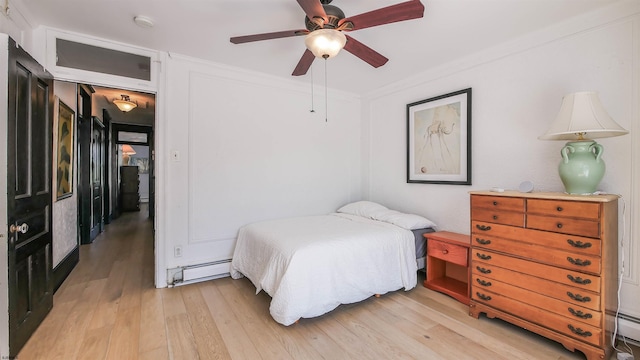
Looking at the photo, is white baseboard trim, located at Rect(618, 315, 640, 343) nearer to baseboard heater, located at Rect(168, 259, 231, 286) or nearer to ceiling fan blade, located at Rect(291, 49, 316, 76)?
ceiling fan blade, located at Rect(291, 49, 316, 76)

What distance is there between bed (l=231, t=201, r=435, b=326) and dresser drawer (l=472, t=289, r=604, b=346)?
739 mm

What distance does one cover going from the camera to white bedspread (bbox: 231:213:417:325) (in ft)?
7.03

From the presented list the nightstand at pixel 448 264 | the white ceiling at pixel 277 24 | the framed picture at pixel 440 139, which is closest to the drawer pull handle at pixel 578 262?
the nightstand at pixel 448 264

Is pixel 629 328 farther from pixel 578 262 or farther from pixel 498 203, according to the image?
pixel 498 203

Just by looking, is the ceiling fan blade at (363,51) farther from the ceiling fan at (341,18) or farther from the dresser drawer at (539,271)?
the dresser drawer at (539,271)

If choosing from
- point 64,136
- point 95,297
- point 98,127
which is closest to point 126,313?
point 95,297

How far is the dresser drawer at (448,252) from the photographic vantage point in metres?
2.60

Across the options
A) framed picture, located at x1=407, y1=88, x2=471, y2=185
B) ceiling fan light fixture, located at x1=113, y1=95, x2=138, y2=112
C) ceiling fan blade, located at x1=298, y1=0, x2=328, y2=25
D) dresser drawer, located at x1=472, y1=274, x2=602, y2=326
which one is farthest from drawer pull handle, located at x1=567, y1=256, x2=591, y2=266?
ceiling fan light fixture, located at x1=113, y1=95, x2=138, y2=112

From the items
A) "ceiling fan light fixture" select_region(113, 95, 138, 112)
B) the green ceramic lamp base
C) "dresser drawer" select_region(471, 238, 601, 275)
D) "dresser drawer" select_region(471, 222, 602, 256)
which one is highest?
"ceiling fan light fixture" select_region(113, 95, 138, 112)

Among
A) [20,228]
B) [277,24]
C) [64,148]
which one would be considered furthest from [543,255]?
[64,148]

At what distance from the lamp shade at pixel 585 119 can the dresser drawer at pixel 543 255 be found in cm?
81

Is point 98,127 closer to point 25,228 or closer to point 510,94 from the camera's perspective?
point 25,228

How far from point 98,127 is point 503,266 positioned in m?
6.99

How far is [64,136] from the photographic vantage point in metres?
3.36
